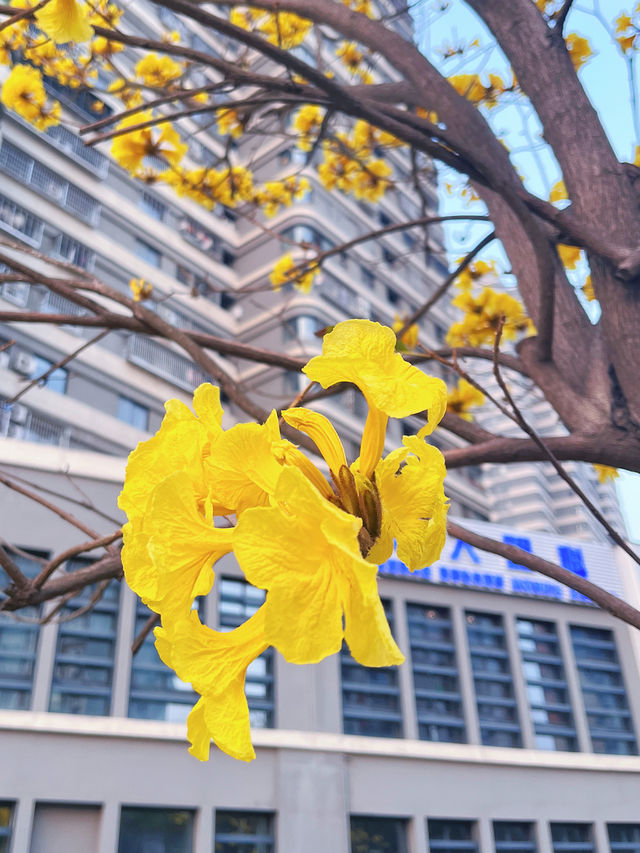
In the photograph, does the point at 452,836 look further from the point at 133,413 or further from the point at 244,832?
the point at 133,413

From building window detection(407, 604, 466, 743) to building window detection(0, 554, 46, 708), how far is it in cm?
453

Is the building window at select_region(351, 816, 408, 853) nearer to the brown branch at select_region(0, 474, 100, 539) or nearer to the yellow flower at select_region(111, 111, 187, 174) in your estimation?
the brown branch at select_region(0, 474, 100, 539)

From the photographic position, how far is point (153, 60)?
3.12m

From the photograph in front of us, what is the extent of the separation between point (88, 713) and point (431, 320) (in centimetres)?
1634

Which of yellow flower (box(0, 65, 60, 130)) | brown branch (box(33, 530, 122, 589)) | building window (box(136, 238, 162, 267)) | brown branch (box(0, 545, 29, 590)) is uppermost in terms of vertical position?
building window (box(136, 238, 162, 267))

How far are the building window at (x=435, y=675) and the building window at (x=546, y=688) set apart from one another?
118 centimetres

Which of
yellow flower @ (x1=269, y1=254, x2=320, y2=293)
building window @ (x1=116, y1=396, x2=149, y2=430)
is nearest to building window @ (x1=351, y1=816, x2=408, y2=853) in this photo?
yellow flower @ (x1=269, y1=254, x2=320, y2=293)

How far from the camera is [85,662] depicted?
7047 millimetres

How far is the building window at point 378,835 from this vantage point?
7.79 m

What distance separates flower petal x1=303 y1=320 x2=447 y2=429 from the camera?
49 cm

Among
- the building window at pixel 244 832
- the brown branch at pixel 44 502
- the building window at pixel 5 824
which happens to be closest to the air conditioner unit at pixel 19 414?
the building window at pixel 5 824

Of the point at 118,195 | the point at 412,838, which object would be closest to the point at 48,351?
the point at 118,195

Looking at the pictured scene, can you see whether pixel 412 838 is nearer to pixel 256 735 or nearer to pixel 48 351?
pixel 256 735

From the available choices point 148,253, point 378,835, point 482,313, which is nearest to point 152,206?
point 148,253
